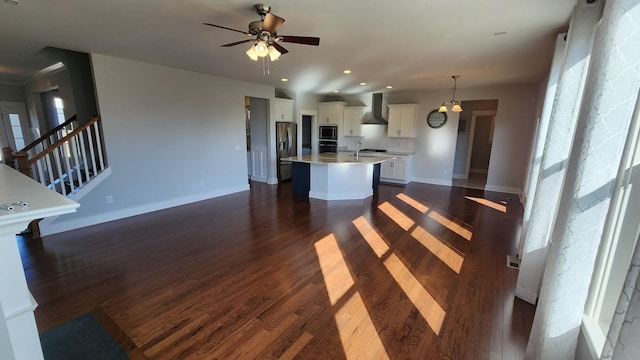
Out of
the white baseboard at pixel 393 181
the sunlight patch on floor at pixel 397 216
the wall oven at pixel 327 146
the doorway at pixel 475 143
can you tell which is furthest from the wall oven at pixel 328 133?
the doorway at pixel 475 143

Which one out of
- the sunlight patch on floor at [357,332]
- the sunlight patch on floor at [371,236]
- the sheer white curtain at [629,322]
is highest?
the sheer white curtain at [629,322]

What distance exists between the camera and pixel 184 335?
1.94m

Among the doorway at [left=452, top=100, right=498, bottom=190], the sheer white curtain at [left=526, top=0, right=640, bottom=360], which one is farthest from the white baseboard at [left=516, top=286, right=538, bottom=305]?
the doorway at [left=452, top=100, right=498, bottom=190]

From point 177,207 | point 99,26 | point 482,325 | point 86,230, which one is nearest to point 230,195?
point 177,207

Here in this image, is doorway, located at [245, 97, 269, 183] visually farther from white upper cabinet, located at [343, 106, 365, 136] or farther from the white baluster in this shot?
the white baluster

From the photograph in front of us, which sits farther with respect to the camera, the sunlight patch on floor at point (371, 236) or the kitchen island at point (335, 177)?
the kitchen island at point (335, 177)

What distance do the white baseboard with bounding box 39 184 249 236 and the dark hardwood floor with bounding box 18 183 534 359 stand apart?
0.65ft

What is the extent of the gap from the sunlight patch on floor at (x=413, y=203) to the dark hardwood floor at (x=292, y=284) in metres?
0.52

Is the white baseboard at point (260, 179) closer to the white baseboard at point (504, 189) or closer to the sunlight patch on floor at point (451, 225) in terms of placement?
the sunlight patch on floor at point (451, 225)

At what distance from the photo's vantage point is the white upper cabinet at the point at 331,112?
8211 millimetres

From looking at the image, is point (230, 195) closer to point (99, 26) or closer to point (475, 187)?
point (99, 26)

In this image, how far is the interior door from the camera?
670 cm

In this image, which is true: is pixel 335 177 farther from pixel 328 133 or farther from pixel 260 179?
pixel 328 133

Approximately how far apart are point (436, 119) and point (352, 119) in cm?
247
